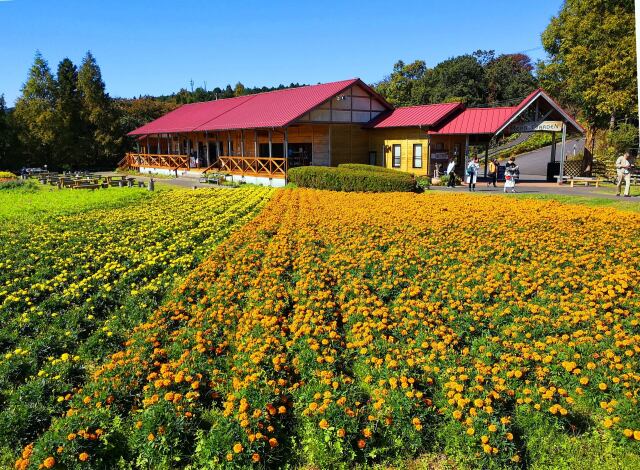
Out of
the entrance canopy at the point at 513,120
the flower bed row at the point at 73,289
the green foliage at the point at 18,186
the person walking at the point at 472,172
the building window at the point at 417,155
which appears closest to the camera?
the flower bed row at the point at 73,289

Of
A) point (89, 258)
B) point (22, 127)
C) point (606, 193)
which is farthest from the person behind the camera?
point (22, 127)

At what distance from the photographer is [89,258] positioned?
8.45 meters

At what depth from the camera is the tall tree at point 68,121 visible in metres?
38.4

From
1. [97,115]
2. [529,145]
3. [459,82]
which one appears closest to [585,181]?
[529,145]

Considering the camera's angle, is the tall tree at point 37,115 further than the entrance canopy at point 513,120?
Yes

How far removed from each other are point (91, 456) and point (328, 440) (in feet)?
5.76

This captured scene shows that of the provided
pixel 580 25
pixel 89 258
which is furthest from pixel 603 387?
pixel 580 25

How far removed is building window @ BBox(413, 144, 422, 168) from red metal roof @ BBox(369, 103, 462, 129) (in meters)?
1.27

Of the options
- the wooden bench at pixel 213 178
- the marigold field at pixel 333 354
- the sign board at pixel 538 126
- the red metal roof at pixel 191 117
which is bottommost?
the marigold field at pixel 333 354

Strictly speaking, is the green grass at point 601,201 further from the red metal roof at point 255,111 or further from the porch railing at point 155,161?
the porch railing at point 155,161

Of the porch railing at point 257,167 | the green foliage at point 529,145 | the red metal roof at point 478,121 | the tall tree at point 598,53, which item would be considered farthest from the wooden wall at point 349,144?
the green foliage at point 529,145

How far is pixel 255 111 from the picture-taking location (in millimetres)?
29062

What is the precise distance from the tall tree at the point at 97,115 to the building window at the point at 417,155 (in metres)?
27.1

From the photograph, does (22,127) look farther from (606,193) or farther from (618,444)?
(618,444)
